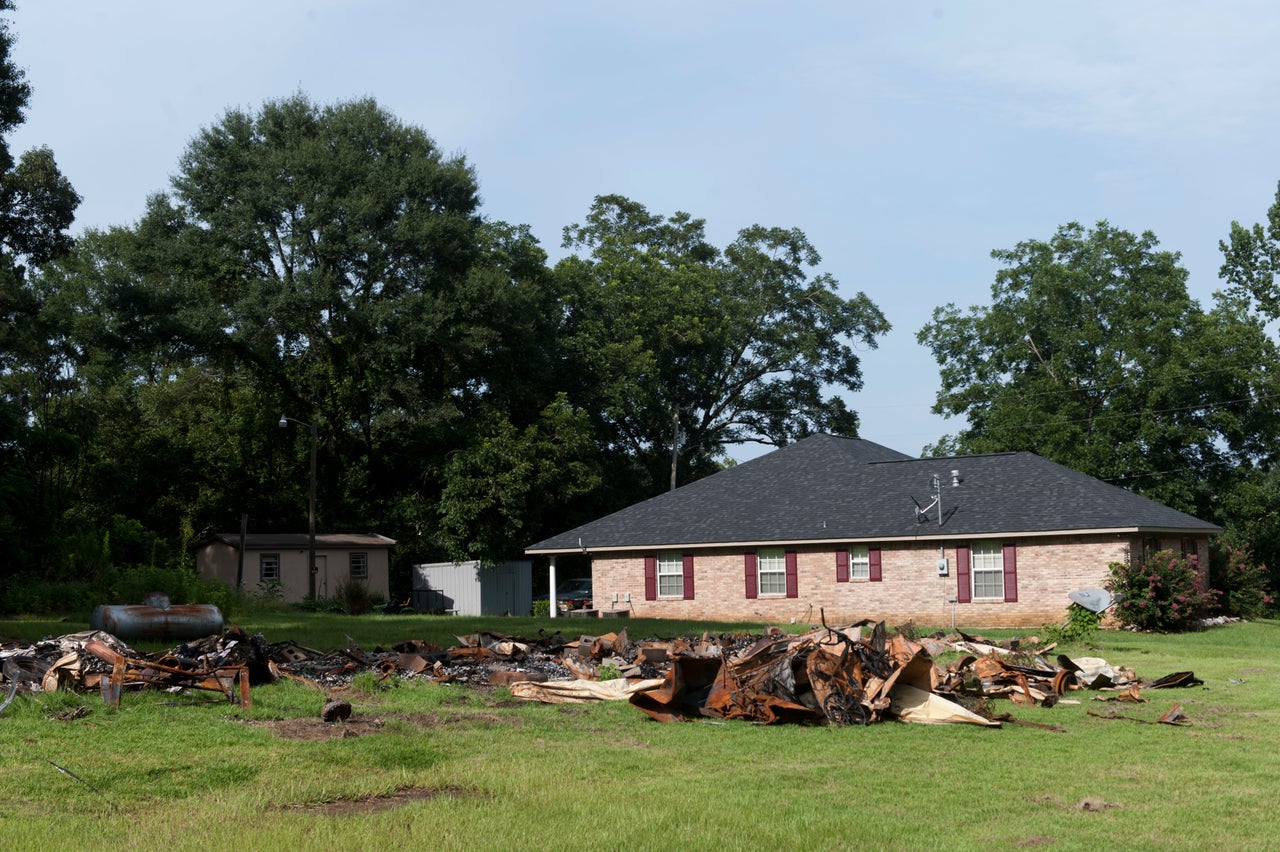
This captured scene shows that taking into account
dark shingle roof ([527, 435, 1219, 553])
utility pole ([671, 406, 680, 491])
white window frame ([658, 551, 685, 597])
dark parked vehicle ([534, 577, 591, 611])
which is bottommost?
dark parked vehicle ([534, 577, 591, 611])

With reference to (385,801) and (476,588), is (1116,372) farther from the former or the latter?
(385,801)

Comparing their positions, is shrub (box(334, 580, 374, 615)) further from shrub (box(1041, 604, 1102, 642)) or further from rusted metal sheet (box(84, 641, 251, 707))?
rusted metal sheet (box(84, 641, 251, 707))

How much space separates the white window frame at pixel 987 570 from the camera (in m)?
32.2

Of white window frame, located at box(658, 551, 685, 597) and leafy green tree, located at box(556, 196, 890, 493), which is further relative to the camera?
leafy green tree, located at box(556, 196, 890, 493)

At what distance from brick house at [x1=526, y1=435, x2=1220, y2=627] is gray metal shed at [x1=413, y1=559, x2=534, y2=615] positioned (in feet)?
23.4

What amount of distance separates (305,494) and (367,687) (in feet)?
122

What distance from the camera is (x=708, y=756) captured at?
10484mm

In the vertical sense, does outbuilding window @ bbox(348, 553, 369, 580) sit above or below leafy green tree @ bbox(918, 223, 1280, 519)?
below

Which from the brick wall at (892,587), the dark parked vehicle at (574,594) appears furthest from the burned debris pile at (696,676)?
the dark parked vehicle at (574,594)

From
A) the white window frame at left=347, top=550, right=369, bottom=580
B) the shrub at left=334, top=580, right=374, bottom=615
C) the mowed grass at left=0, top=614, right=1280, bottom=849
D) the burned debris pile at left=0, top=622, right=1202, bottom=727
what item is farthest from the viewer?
the white window frame at left=347, top=550, right=369, bottom=580

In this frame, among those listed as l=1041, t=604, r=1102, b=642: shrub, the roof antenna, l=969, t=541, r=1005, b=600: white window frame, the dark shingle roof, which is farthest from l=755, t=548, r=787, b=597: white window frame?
l=1041, t=604, r=1102, b=642: shrub

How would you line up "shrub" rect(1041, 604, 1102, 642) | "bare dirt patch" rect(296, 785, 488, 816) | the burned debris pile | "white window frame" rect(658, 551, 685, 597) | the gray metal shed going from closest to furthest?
"bare dirt patch" rect(296, 785, 488, 816)
the burned debris pile
"shrub" rect(1041, 604, 1102, 642)
"white window frame" rect(658, 551, 685, 597)
the gray metal shed

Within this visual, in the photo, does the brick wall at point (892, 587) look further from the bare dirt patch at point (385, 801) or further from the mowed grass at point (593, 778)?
the bare dirt patch at point (385, 801)

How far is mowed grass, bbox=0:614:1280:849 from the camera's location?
7449 millimetres
